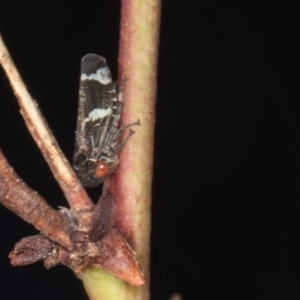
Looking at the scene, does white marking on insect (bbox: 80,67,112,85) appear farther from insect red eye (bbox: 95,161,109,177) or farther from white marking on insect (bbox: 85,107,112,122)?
insect red eye (bbox: 95,161,109,177)

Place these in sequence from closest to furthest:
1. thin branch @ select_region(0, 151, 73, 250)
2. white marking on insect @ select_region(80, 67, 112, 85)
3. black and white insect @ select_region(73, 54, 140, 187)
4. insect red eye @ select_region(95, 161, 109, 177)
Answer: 1. thin branch @ select_region(0, 151, 73, 250)
2. insect red eye @ select_region(95, 161, 109, 177)
3. black and white insect @ select_region(73, 54, 140, 187)
4. white marking on insect @ select_region(80, 67, 112, 85)

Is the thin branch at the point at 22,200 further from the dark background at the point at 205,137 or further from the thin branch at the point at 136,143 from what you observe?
the dark background at the point at 205,137

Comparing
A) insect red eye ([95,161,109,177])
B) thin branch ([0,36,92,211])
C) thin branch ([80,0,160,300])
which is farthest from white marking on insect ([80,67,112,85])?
thin branch ([0,36,92,211])

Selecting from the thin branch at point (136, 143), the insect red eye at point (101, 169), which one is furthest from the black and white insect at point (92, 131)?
the thin branch at point (136, 143)

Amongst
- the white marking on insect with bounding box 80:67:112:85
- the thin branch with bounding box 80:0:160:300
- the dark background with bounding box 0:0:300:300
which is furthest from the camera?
the dark background with bounding box 0:0:300:300

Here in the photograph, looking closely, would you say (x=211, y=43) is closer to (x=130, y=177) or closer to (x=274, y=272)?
(x=274, y=272)

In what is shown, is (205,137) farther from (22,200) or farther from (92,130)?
(22,200)

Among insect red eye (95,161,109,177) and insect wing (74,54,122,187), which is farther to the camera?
insect wing (74,54,122,187)
